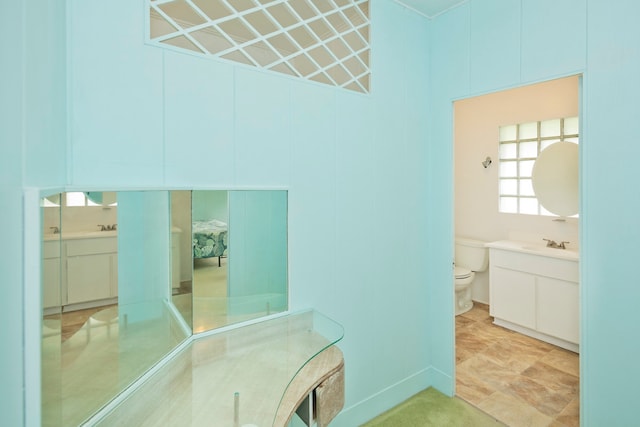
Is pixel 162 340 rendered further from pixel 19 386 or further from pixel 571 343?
pixel 571 343

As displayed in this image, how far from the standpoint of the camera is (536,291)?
3014 millimetres

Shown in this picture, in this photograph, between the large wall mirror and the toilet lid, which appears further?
the toilet lid

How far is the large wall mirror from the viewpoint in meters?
0.94

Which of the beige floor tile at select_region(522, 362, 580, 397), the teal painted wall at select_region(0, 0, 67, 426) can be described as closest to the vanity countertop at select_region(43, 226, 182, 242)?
the teal painted wall at select_region(0, 0, 67, 426)

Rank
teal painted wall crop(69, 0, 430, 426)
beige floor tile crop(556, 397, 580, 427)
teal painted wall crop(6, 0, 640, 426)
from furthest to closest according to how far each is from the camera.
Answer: beige floor tile crop(556, 397, 580, 427) < teal painted wall crop(69, 0, 430, 426) < teal painted wall crop(6, 0, 640, 426)

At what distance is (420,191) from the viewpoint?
2.43 meters

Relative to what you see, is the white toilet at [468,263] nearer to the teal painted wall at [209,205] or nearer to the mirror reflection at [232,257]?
the mirror reflection at [232,257]

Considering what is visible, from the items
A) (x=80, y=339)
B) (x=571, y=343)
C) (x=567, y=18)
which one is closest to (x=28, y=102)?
(x=80, y=339)

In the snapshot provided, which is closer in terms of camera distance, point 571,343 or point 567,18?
point 567,18

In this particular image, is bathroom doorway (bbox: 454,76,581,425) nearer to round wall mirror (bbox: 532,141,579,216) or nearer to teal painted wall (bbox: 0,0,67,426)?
round wall mirror (bbox: 532,141,579,216)

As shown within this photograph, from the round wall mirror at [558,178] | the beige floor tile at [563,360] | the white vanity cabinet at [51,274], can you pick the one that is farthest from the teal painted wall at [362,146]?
the round wall mirror at [558,178]

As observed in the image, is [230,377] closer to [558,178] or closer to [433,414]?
[433,414]

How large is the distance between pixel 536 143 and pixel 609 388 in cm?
247

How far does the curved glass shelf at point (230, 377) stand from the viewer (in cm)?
105
